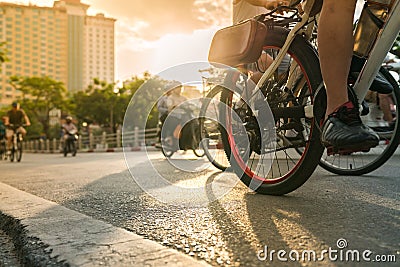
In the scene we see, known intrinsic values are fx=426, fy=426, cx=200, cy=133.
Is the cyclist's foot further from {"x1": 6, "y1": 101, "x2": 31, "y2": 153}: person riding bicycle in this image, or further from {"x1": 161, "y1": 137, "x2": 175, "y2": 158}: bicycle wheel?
{"x1": 6, "y1": 101, "x2": 31, "y2": 153}: person riding bicycle

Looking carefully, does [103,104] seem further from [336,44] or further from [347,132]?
[347,132]

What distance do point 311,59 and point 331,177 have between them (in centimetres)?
128

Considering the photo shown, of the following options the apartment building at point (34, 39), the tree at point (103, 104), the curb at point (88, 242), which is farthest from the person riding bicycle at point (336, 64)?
the apartment building at point (34, 39)

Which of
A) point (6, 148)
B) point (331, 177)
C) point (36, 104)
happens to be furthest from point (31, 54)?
point (331, 177)

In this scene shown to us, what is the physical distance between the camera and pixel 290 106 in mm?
2295

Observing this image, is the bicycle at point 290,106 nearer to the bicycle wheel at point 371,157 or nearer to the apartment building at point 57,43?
the bicycle wheel at point 371,157

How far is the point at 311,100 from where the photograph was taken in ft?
6.89

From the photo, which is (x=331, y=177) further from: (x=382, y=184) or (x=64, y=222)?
(x=64, y=222)

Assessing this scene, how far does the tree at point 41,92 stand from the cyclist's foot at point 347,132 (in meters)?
42.6

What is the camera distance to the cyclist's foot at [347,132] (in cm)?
171

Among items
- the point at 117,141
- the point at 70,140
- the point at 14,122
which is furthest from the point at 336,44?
the point at 117,141

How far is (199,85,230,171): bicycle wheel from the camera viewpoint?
3181 mm

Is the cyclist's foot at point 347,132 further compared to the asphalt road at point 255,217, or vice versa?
the cyclist's foot at point 347,132

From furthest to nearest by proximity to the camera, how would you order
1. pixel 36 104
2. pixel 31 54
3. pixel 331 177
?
1. pixel 31 54
2. pixel 36 104
3. pixel 331 177
